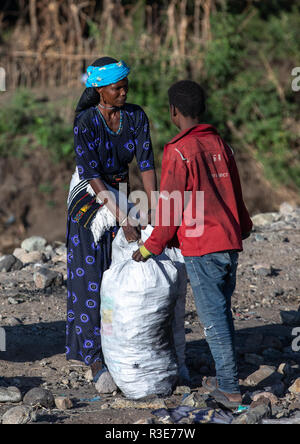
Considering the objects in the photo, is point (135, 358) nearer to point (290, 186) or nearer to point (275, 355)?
point (275, 355)

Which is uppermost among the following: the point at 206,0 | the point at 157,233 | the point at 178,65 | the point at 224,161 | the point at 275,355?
the point at 206,0

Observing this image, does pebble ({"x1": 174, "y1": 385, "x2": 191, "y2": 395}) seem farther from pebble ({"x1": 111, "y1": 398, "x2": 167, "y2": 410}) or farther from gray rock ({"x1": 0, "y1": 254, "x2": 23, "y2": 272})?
gray rock ({"x1": 0, "y1": 254, "x2": 23, "y2": 272})

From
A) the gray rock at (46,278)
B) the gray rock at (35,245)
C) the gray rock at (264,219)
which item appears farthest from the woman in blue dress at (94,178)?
the gray rock at (264,219)

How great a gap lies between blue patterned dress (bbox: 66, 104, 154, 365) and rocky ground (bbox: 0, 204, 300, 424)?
0.30 m

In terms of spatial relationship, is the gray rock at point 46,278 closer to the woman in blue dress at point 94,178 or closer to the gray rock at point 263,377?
the woman in blue dress at point 94,178

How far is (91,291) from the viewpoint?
3.89 m

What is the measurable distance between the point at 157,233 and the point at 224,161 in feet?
1.46

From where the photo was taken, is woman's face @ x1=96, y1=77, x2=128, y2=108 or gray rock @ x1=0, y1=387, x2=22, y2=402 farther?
woman's face @ x1=96, y1=77, x2=128, y2=108

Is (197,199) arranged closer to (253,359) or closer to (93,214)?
(93,214)

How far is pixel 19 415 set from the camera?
310 cm

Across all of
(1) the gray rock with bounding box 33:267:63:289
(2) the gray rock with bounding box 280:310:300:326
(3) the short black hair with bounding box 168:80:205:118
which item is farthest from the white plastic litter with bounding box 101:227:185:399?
(1) the gray rock with bounding box 33:267:63:289

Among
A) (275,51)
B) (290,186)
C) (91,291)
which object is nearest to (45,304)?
(91,291)

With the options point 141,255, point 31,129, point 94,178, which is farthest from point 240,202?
point 31,129

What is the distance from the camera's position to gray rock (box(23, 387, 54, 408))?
3.41m
